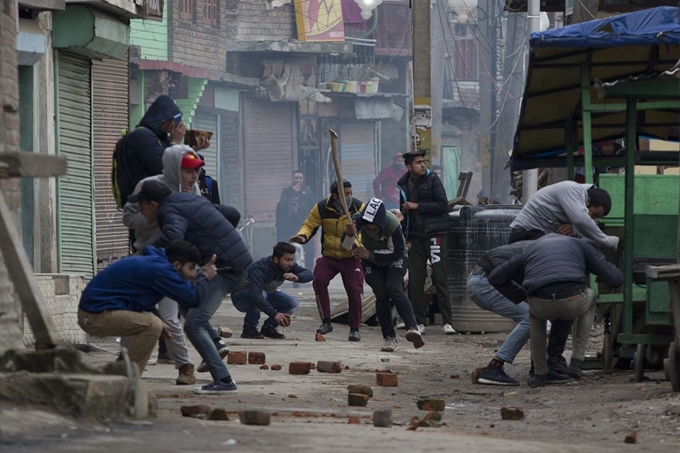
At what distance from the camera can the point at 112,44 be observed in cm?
1451

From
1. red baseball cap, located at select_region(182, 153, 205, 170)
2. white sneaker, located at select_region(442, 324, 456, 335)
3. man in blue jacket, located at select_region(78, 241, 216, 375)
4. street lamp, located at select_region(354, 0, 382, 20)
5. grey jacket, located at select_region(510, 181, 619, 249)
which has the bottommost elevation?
white sneaker, located at select_region(442, 324, 456, 335)

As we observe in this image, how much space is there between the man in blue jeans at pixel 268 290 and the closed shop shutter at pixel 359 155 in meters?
32.9

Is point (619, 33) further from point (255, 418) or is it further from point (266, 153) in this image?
point (266, 153)

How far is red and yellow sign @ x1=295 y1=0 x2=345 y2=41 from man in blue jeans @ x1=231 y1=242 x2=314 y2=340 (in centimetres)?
3008

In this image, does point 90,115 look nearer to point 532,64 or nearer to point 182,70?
point 532,64

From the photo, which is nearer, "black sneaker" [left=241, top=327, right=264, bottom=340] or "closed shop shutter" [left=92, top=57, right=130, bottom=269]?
"black sneaker" [left=241, top=327, right=264, bottom=340]

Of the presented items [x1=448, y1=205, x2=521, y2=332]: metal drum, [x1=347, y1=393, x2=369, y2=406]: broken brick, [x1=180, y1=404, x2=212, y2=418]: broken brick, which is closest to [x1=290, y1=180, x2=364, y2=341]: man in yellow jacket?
[x1=448, y1=205, x2=521, y2=332]: metal drum

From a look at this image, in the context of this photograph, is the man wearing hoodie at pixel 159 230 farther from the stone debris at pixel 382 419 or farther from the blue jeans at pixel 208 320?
the stone debris at pixel 382 419

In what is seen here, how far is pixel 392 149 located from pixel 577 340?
40.2m

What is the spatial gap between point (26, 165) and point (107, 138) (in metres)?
14.1

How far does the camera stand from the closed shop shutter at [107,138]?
767 inches

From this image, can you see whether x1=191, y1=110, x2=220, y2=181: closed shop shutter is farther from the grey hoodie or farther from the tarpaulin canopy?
the grey hoodie

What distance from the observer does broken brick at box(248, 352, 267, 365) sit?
441 inches

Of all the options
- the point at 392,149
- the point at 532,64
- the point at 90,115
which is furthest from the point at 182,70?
the point at 532,64
